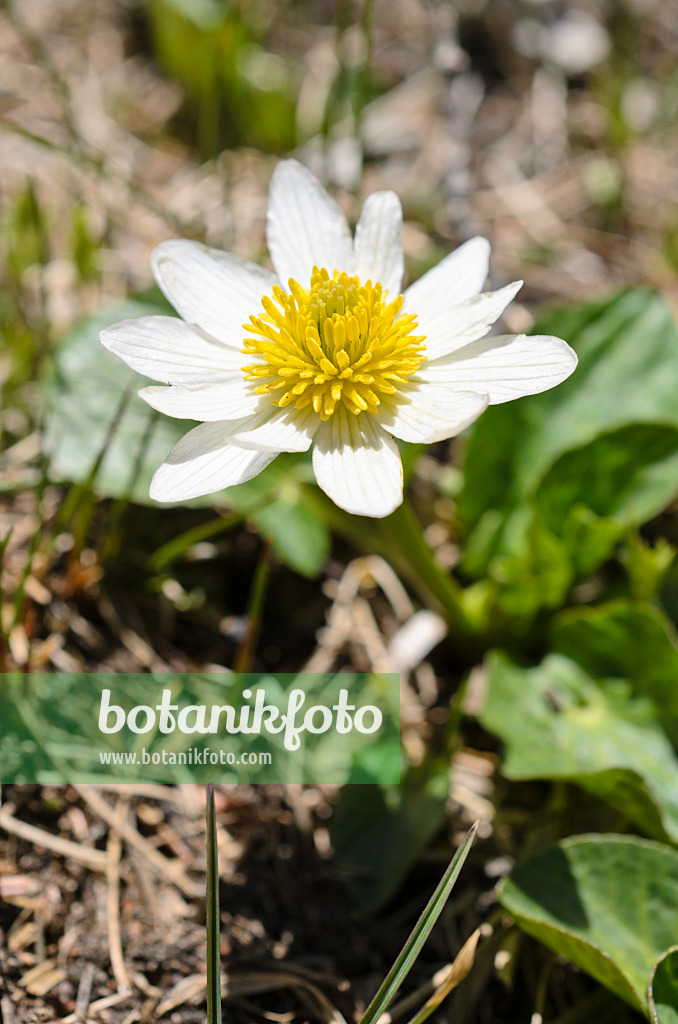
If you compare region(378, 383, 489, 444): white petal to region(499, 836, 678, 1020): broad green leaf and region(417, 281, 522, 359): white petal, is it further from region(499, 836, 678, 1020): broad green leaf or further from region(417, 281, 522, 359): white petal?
region(499, 836, 678, 1020): broad green leaf

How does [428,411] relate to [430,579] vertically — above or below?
above

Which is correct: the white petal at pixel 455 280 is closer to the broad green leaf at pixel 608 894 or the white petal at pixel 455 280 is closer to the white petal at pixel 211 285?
the white petal at pixel 211 285

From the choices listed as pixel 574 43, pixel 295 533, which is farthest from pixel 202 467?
pixel 574 43

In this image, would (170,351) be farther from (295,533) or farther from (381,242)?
(295,533)

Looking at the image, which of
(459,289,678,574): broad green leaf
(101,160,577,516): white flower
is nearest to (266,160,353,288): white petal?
(101,160,577,516): white flower

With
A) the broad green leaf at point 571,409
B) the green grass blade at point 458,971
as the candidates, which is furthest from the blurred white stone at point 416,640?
the green grass blade at point 458,971

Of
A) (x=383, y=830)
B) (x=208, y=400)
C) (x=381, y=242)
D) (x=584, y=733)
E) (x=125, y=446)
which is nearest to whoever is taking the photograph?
(x=208, y=400)
